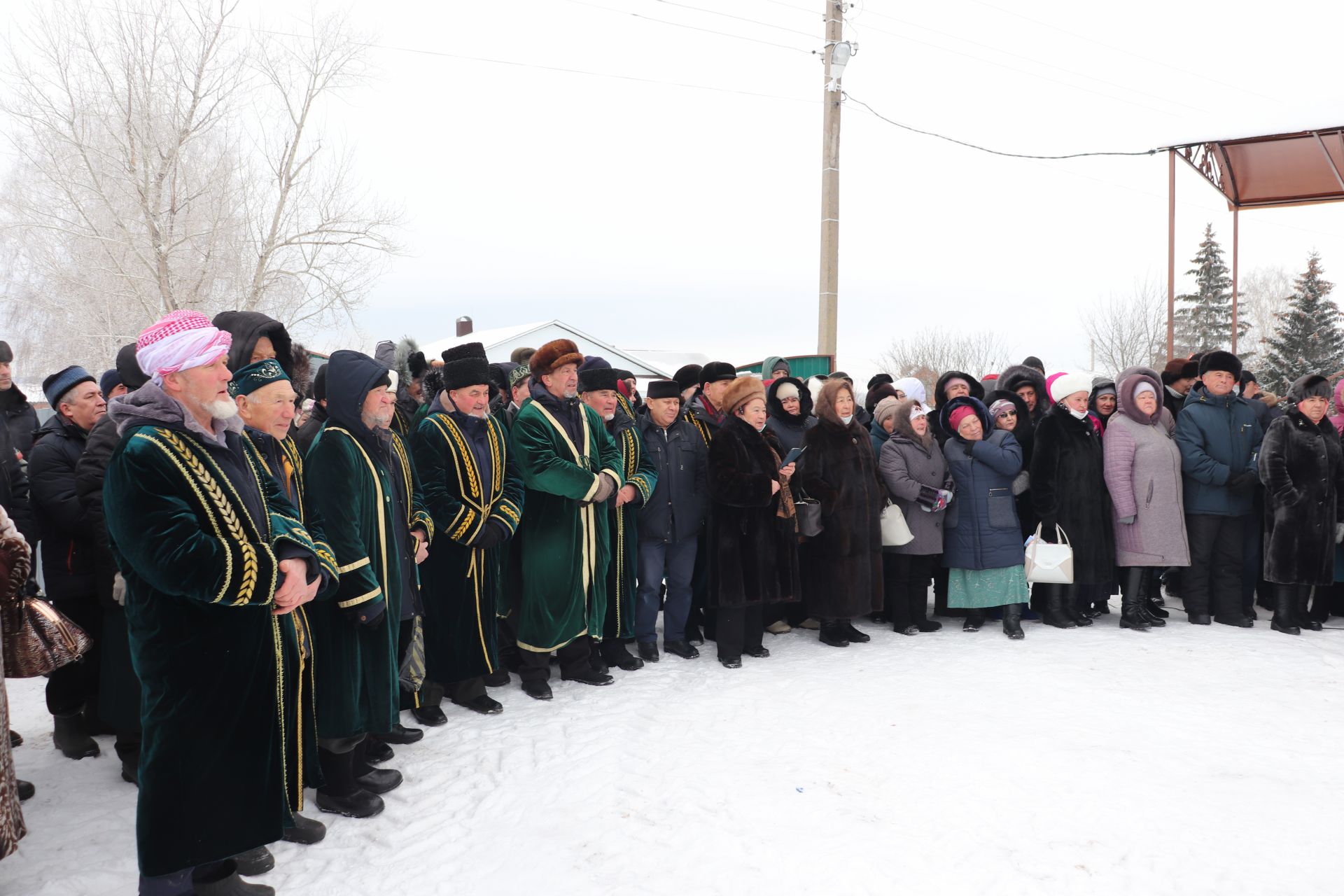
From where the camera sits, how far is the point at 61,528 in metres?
4.27

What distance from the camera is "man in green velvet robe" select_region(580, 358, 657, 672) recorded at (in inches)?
221

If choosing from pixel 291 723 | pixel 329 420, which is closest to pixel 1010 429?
pixel 329 420

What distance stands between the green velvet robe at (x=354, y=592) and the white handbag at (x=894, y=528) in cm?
379

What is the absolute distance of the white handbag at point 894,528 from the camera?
6.55 m

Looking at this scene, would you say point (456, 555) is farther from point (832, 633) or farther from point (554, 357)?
point (832, 633)

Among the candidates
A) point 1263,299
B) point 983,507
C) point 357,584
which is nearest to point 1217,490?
point 983,507

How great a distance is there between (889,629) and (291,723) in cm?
483

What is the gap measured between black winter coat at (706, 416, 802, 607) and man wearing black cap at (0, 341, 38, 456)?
426cm

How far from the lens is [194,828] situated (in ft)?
8.95

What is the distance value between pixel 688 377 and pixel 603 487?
7.76ft

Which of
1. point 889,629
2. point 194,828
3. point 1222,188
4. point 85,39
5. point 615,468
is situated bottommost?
point 889,629

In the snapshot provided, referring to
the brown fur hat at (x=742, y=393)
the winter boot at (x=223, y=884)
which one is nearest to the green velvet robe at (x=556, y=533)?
the brown fur hat at (x=742, y=393)

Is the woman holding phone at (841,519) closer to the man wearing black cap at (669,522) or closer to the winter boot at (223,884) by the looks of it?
the man wearing black cap at (669,522)

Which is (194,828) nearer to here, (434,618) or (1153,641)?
(434,618)
